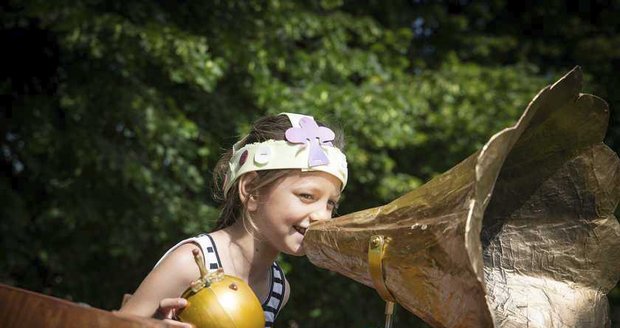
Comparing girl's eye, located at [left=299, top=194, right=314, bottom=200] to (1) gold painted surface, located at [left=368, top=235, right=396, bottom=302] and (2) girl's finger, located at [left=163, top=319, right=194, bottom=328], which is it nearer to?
(1) gold painted surface, located at [left=368, top=235, right=396, bottom=302]

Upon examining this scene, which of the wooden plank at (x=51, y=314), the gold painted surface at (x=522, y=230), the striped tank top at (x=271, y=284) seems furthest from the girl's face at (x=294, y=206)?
the wooden plank at (x=51, y=314)

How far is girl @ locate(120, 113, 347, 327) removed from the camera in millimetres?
2549

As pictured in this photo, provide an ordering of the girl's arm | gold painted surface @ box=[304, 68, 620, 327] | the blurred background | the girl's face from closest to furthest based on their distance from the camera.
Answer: gold painted surface @ box=[304, 68, 620, 327]
the girl's arm
the girl's face
the blurred background

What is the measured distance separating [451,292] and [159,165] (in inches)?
193

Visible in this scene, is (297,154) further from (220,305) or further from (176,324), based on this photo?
(176,324)

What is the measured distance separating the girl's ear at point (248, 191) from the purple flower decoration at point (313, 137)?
159mm

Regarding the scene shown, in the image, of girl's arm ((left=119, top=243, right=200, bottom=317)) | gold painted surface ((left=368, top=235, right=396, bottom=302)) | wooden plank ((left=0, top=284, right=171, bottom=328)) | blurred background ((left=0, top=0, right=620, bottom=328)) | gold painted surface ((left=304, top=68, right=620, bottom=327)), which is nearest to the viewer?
wooden plank ((left=0, top=284, right=171, bottom=328))

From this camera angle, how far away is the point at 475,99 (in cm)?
787

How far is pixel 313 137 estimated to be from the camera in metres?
2.79

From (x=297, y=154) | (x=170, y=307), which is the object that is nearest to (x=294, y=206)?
(x=297, y=154)

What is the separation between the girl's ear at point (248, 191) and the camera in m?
2.75

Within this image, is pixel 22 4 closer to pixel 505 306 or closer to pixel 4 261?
pixel 4 261

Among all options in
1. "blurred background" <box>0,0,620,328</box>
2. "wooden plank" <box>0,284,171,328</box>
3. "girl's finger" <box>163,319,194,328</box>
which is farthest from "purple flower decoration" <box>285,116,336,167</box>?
"blurred background" <box>0,0,620,328</box>

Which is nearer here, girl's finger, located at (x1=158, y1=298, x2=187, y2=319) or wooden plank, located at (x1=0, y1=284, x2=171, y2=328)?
wooden plank, located at (x1=0, y1=284, x2=171, y2=328)
